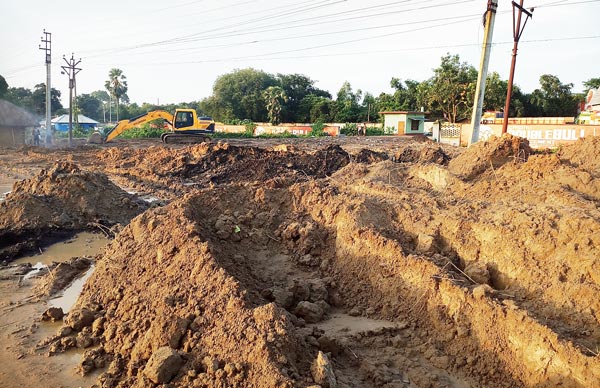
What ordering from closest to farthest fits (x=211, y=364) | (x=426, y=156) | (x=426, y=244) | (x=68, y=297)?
(x=211, y=364), (x=426, y=244), (x=68, y=297), (x=426, y=156)

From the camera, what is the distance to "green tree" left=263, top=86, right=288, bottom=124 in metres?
54.0

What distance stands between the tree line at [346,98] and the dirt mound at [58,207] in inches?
1352

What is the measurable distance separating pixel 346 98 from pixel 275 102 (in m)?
11.1

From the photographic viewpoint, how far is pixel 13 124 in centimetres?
3341

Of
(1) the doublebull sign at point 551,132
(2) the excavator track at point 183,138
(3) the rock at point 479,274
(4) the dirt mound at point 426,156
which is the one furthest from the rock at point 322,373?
(2) the excavator track at point 183,138

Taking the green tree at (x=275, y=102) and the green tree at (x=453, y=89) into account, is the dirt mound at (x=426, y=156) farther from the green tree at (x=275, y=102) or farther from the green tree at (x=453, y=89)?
the green tree at (x=275, y=102)

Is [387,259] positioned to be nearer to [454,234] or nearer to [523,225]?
[454,234]

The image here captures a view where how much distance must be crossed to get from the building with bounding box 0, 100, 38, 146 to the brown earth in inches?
1258

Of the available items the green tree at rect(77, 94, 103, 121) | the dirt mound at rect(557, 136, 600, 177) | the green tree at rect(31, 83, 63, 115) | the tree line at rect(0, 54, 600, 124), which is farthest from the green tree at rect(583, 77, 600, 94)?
the green tree at rect(77, 94, 103, 121)

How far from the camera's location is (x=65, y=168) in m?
12.8

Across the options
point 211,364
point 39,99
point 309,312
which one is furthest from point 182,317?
point 39,99

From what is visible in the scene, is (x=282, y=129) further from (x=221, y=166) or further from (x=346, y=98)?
(x=221, y=166)

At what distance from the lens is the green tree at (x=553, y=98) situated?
44750 millimetres

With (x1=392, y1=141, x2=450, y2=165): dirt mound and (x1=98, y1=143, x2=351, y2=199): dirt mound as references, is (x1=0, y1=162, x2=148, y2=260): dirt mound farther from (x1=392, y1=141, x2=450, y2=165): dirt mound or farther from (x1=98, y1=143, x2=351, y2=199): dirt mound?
(x1=392, y1=141, x2=450, y2=165): dirt mound
